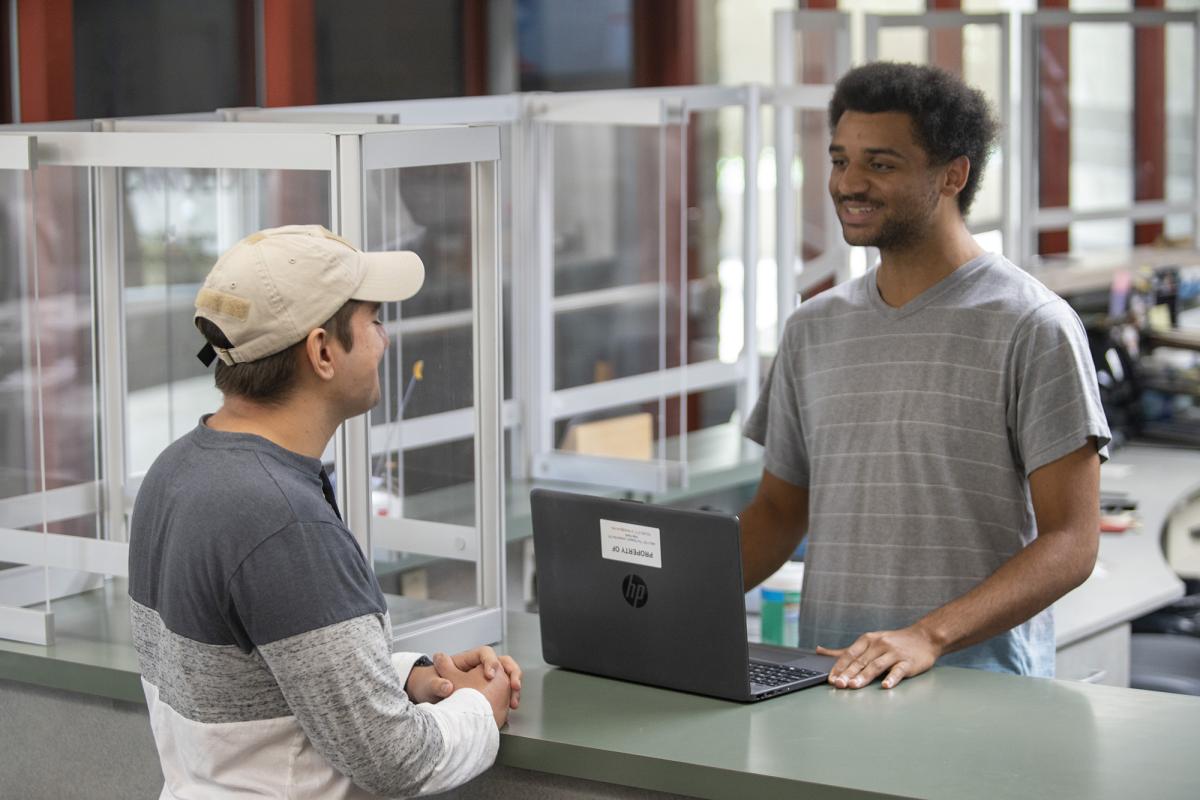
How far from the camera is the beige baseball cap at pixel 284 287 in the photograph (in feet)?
5.77

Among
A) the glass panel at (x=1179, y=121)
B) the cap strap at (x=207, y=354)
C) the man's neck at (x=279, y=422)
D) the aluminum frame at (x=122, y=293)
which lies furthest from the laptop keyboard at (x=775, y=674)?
the glass panel at (x=1179, y=121)

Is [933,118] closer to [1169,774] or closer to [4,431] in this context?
[1169,774]

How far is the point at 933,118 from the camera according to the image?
8.07 ft

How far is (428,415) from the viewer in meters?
2.51

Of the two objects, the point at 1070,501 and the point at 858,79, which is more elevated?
the point at 858,79

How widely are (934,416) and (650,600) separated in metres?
0.53

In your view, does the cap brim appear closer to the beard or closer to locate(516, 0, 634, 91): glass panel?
the beard

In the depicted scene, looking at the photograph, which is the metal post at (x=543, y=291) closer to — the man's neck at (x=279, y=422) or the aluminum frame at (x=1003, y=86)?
the aluminum frame at (x=1003, y=86)

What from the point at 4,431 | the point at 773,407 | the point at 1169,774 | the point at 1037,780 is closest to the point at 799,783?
the point at 1037,780

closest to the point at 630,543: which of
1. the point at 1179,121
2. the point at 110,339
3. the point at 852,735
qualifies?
the point at 852,735

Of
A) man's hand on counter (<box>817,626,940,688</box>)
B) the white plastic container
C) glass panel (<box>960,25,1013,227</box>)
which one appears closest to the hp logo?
man's hand on counter (<box>817,626,940,688</box>)

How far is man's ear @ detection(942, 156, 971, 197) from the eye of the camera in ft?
8.13

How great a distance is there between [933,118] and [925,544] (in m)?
0.61

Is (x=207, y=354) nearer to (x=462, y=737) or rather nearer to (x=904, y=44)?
(x=462, y=737)
